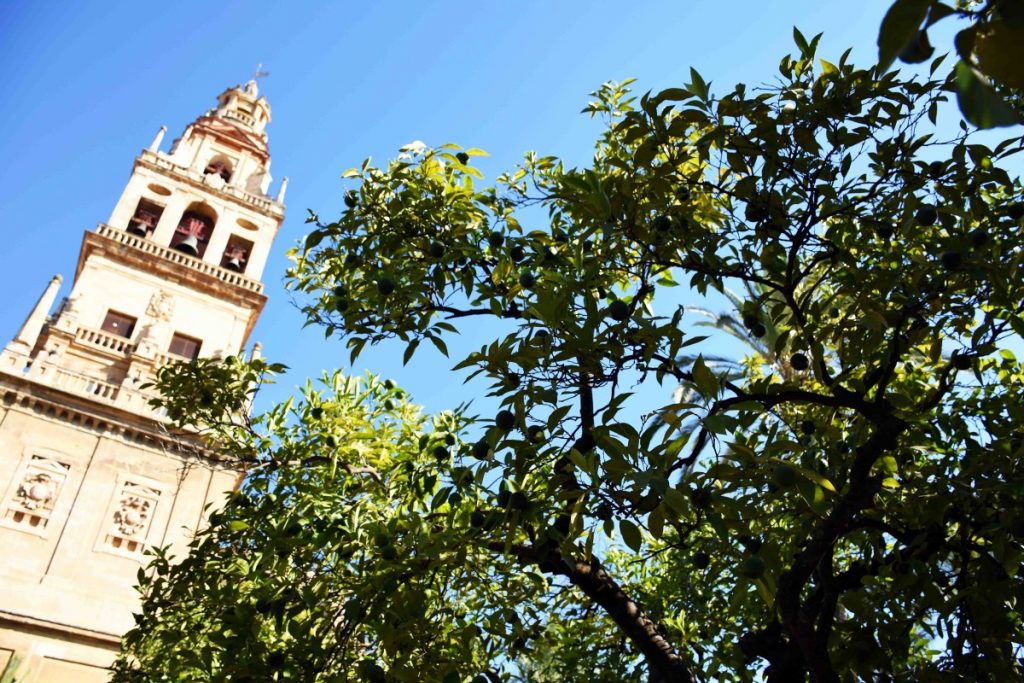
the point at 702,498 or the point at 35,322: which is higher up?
the point at 35,322

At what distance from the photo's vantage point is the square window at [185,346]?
2475 centimetres

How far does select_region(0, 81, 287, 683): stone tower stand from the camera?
18344 mm

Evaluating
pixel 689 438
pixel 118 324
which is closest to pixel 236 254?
pixel 118 324

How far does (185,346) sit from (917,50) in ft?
86.8

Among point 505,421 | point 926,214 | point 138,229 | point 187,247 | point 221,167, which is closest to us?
point 505,421

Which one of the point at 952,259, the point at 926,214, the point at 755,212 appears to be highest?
the point at 755,212

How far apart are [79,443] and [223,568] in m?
17.4

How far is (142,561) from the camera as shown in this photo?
20.0 metres

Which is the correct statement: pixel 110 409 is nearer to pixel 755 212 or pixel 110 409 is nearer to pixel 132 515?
pixel 132 515

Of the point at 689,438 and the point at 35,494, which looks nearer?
the point at 689,438

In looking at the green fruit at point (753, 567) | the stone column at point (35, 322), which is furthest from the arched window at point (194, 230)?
the green fruit at point (753, 567)

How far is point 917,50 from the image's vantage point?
38.3 inches

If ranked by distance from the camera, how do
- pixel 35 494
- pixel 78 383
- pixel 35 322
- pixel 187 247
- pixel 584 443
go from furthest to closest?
1. pixel 187 247
2. pixel 35 322
3. pixel 78 383
4. pixel 35 494
5. pixel 584 443

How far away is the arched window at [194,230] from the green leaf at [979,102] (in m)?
29.0
